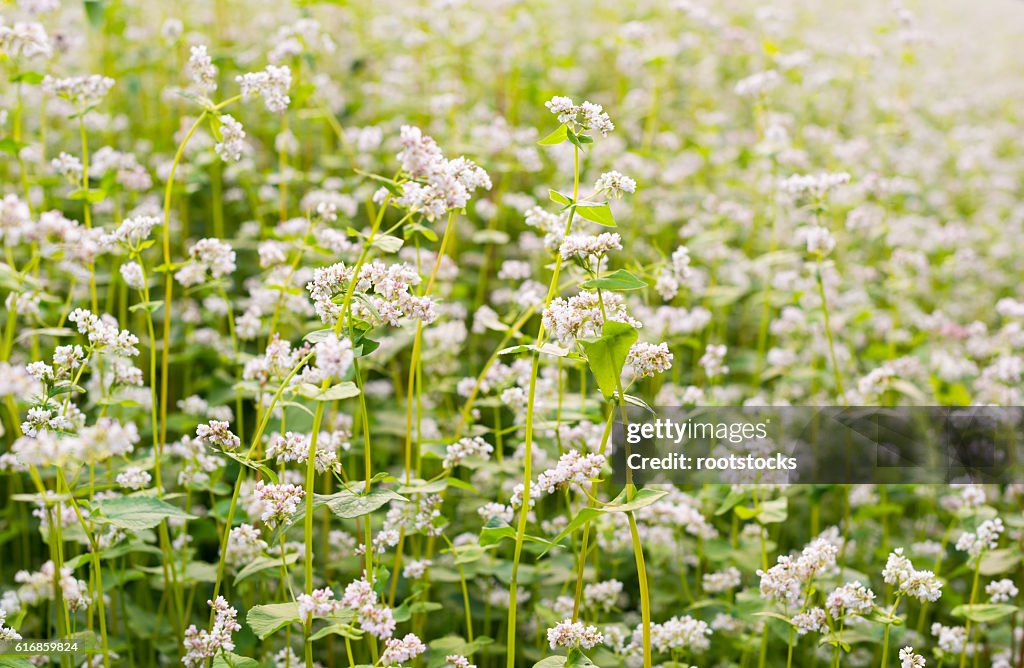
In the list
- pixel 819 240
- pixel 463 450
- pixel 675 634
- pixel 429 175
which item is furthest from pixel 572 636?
pixel 819 240

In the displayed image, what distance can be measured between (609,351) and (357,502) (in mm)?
770

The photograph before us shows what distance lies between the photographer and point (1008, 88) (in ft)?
29.8

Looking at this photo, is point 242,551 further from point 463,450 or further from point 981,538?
point 981,538

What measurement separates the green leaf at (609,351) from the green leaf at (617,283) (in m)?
0.10

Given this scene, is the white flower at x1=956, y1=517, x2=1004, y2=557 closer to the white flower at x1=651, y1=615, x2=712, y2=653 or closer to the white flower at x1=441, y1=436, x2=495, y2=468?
the white flower at x1=651, y1=615, x2=712, y2=653

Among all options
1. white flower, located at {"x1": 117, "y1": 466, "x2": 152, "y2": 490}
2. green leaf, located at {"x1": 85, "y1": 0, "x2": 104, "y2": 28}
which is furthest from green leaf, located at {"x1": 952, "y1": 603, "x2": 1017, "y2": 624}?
green leaf, located at {"x1": 85, "y1": 0, "x2": 104, "y2": 28}

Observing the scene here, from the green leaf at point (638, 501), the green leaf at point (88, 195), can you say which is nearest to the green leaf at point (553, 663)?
the green leaf at point (638, 501)

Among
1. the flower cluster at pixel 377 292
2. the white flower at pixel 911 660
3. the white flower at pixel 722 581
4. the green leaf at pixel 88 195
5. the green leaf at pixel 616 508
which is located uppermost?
the green leaf at pixel 88 195

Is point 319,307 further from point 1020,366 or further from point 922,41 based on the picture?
point 922,41

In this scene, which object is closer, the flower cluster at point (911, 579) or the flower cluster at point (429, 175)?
the flower cluster at point (429, 175)

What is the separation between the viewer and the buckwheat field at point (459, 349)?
2.51 metres

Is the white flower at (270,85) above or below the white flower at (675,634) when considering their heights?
above

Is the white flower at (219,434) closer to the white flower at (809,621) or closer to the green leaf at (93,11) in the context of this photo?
the white flower at (809,621)

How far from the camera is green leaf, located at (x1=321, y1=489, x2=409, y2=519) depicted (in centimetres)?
235
